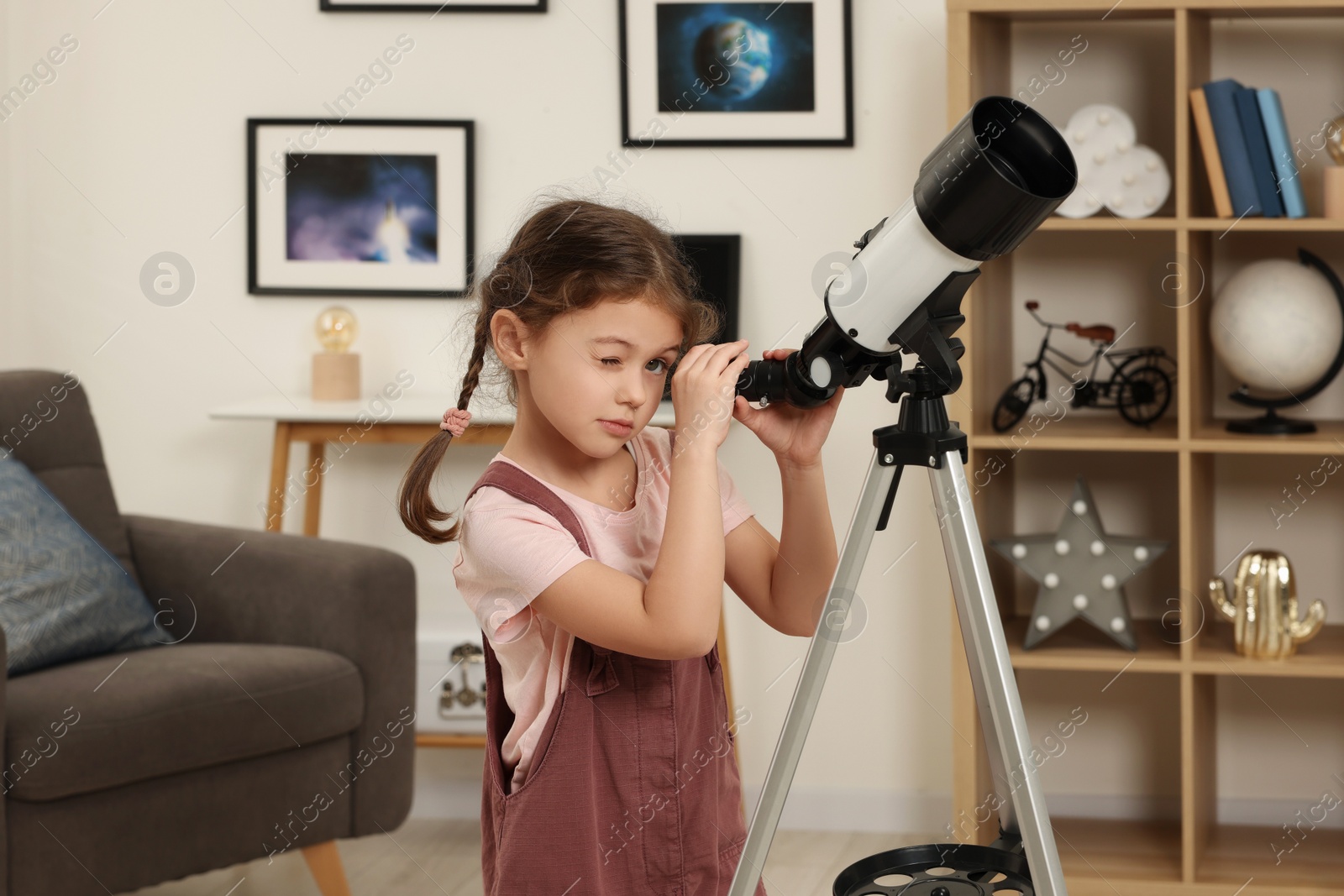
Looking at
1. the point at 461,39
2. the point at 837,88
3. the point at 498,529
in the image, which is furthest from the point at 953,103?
the point at 498,529

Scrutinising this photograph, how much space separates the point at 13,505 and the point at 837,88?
1.67 metres

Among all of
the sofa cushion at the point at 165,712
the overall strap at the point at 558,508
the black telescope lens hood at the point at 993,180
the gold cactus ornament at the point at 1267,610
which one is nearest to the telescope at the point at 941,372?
the black telescope lens hood at the point at 993,180

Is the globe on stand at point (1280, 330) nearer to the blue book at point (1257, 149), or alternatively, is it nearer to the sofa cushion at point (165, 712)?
the blue book at point (1257, 149)

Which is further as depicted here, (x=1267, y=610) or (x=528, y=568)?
(x=1267, y=610)

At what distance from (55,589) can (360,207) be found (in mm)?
1039

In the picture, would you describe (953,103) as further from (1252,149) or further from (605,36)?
(605,36)

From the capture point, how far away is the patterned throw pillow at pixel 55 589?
192 centimetres

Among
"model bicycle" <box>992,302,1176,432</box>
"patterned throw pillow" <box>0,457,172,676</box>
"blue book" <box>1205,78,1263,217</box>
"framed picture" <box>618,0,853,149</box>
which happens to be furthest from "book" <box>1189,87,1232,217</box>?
"patterned throw pillow" <box>0,457,172,676</box>

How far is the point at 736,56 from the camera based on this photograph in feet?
8.39

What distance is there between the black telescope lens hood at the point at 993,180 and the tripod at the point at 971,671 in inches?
3.7

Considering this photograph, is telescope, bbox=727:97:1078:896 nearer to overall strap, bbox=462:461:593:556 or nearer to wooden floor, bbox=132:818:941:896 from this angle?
overall strap, bbox=462:461:593:556

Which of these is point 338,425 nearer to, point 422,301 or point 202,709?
point 422,301

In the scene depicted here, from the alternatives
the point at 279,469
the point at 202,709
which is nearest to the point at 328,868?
the point at 202,709

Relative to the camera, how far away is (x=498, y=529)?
1.01 m
